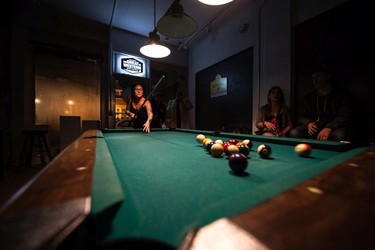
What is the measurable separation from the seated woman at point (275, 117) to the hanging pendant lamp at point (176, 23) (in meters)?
1.81

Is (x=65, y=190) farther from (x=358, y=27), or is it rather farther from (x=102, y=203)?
(x=358, y=27)

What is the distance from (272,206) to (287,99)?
3229 mm

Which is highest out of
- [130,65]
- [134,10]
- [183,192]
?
[134,10]

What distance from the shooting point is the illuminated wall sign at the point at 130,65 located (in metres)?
4.58

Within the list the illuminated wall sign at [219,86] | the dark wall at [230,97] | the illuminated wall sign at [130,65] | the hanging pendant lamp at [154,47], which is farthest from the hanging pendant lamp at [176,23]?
the illuminated wall sign at [130,65]

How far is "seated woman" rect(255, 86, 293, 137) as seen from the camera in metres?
2.91

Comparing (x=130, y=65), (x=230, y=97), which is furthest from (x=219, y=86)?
(x=130, y=65)

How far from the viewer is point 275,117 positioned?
3059 mm

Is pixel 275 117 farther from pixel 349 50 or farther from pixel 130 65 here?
pixel 130 65

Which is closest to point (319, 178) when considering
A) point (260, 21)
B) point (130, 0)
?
point (260, 21)

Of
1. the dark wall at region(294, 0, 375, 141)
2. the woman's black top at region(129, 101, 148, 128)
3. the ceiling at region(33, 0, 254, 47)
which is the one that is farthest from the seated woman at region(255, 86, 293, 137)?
the woman's black top at region(129, 101, 148, 128)

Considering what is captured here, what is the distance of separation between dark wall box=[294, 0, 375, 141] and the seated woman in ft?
1.35

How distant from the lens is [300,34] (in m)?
2.94

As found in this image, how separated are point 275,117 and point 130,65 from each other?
3820 mm
